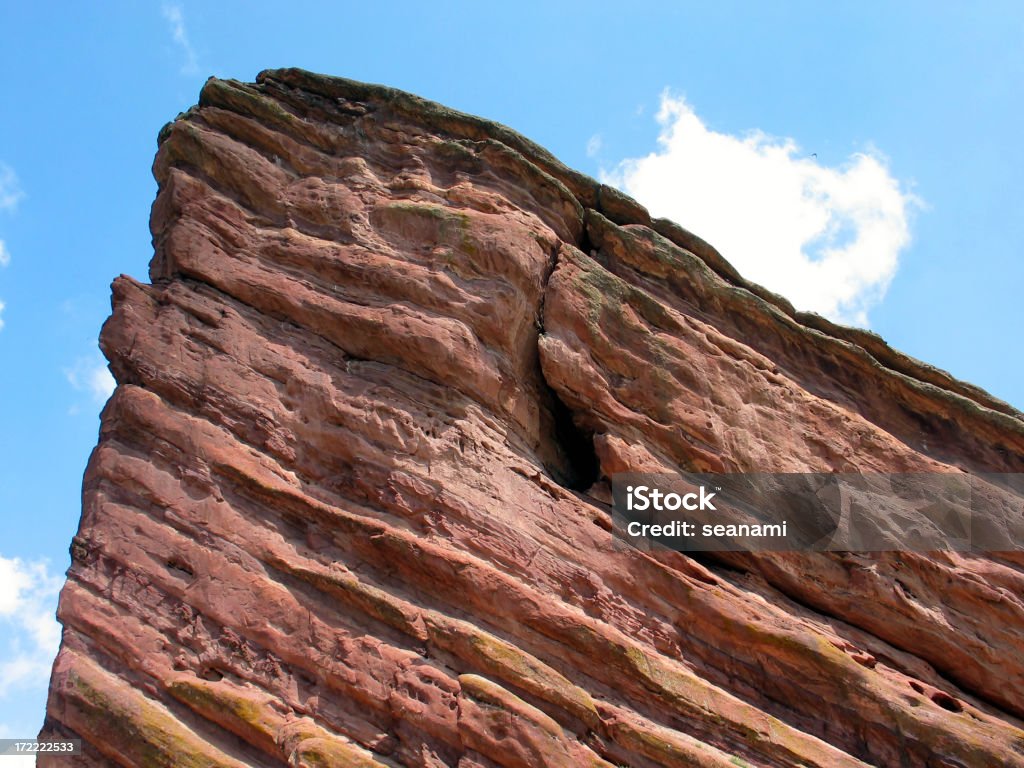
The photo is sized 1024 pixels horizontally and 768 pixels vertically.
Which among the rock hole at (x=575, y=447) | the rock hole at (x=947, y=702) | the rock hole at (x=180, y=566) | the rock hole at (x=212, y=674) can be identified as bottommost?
the rock hole at (x=212, y=674)

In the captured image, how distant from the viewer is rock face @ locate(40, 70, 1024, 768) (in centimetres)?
1284

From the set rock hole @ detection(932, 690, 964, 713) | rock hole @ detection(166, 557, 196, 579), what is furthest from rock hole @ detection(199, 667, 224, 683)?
rock hole @ detection(932, 690, 964, 713)

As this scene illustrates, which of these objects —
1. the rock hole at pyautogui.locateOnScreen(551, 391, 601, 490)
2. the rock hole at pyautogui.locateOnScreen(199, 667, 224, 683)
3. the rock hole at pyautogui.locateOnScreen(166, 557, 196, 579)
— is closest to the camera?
the rock hole at pyautogui.locateOnScreen(199, 667, 224, 683)

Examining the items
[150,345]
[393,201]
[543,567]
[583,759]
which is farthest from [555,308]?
[583,759]

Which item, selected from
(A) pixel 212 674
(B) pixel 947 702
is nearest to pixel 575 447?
(B) pixel 947 702

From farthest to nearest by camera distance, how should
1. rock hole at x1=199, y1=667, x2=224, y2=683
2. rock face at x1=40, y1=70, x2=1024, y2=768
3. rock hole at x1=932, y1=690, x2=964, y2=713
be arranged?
rock hole at x1=932, y1=690, x2=964, y2=713 → rock face at x1=40, y1=70, x2=1024, y2=768 → rock hole at x1=199, y1=667, x2=224, y2=683

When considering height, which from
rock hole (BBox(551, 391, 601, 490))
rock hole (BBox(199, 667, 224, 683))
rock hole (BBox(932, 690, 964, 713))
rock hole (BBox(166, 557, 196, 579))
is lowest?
rock hole (BBox(199, 667, 224, 683))

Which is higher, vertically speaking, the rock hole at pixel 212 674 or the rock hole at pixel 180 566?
the rock hole at pixel 180 566

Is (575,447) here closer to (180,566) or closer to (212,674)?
(180,566)

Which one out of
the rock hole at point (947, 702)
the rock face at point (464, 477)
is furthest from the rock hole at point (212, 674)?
the rock hole at point (947, 702)

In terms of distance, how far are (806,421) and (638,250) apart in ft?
16.8

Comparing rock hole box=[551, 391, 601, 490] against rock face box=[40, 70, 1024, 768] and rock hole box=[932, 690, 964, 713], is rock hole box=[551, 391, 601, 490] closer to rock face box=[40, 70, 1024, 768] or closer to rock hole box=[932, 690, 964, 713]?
rock face box=[40, 70, 1024, 768]

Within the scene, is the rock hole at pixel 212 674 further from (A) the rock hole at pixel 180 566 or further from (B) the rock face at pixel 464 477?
(A) the rock hole at pixel 180 566

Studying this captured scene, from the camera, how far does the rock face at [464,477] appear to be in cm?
1284
